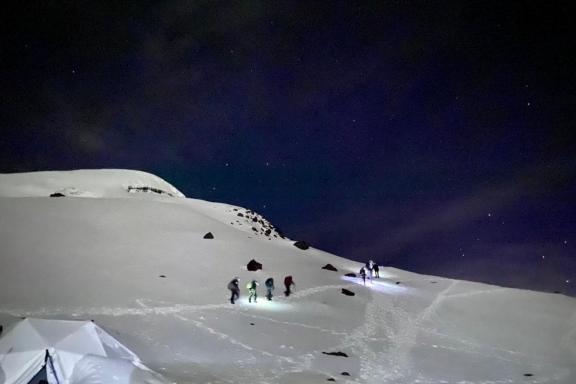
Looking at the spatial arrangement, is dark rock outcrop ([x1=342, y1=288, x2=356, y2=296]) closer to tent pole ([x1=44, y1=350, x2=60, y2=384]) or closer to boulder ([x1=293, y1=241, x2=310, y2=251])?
boulder ([x1=293, y1=241, x2=310, y2=251])

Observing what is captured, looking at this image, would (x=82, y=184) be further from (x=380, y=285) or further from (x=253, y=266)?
(x=380, y=285)

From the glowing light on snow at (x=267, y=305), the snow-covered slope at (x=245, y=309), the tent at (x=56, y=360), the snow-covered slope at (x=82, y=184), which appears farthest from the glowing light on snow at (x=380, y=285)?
A: the snow-covered slope at (x=82, y=184)

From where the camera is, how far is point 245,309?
24.3 m

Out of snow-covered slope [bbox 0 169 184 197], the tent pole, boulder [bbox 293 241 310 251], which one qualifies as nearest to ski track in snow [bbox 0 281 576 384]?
the tent pole

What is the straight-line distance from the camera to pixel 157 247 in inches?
1526

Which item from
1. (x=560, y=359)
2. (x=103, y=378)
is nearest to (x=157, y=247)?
(x=103, y=378)

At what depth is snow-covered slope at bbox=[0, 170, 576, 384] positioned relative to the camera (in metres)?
16.5

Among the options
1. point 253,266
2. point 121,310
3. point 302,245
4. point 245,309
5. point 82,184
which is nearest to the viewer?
point 121,310

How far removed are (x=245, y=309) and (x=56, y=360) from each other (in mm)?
14348

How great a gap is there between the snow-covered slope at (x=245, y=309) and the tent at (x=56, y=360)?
7.12 ft

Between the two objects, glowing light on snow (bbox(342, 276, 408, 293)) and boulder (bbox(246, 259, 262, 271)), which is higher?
boulder (bbox(246, 259, 262, 271))

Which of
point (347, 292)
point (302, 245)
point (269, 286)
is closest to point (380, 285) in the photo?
point (347, 292)

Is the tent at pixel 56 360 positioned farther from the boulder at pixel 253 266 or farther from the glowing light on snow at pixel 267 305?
the boulder at pixel 253 266

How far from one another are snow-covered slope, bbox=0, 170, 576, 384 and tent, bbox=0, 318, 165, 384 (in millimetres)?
2170
